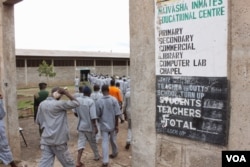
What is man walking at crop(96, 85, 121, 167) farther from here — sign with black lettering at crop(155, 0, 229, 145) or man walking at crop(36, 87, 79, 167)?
sign with black lettering at crop(155, 0, 229, 145)

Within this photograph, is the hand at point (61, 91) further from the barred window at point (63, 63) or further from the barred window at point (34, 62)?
the barred window at point (63, 63)

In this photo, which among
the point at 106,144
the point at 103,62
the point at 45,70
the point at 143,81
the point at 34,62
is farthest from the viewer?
the point at 103,62

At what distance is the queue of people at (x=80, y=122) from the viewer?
18.4 ft

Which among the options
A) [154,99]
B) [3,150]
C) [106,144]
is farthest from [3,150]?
[154,99]

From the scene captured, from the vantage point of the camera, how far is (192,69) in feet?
10.6

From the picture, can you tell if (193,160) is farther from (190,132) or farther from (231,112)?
(231,112)

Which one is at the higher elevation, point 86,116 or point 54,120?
point 54,120

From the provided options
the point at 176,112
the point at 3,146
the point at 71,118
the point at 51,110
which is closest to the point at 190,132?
the point at 176,112

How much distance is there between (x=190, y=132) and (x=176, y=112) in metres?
0.25

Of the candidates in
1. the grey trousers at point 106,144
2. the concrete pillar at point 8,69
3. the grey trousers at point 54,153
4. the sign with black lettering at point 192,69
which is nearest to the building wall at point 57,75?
the concrete pillar at point 8,69

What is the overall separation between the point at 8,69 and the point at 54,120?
240cm

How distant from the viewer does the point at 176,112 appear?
11.3 ft

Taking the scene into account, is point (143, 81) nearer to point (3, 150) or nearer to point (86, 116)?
point (86, 116)

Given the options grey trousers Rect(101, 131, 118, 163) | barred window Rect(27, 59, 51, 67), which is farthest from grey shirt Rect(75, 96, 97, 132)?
barred window Rect(27, 59, 51, 67)
